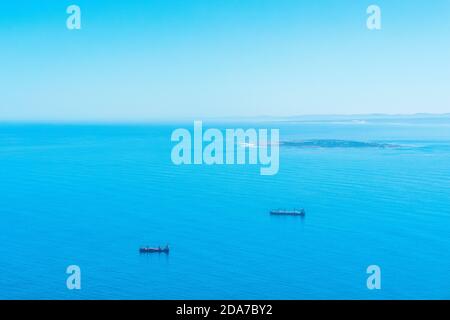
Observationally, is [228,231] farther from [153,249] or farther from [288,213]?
[288,213]

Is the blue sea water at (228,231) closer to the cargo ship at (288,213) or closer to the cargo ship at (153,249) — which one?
the cargo ship at (153,249)

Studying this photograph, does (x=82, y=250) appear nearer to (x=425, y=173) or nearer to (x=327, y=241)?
(x=327, y=241)

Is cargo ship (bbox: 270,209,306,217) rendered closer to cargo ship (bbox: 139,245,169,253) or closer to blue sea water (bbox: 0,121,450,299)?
blue sea water (bbox: 0,121,450,299)

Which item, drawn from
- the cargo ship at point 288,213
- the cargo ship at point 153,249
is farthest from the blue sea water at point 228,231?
the cargo ship at point 288,213

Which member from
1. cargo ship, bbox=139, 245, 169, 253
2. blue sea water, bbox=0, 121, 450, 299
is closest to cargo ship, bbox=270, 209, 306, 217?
blue sea water, bbox=0, 121, 450, 299

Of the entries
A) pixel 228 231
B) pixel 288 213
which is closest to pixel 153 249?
pixel 228 231

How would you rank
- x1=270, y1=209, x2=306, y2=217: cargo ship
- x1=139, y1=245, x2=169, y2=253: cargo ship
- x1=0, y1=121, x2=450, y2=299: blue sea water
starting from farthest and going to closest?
x1=270, y1=209, x2=306, y2=217: cargo ship
x1=139, y1=245, x2=169, y2=253: cargo ship
x1=0, y1=121, x2=450, y2=299: blue sea water

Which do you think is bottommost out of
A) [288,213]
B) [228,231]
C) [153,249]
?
[153,249]

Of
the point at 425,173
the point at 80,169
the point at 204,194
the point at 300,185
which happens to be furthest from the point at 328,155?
the point at 80,169
